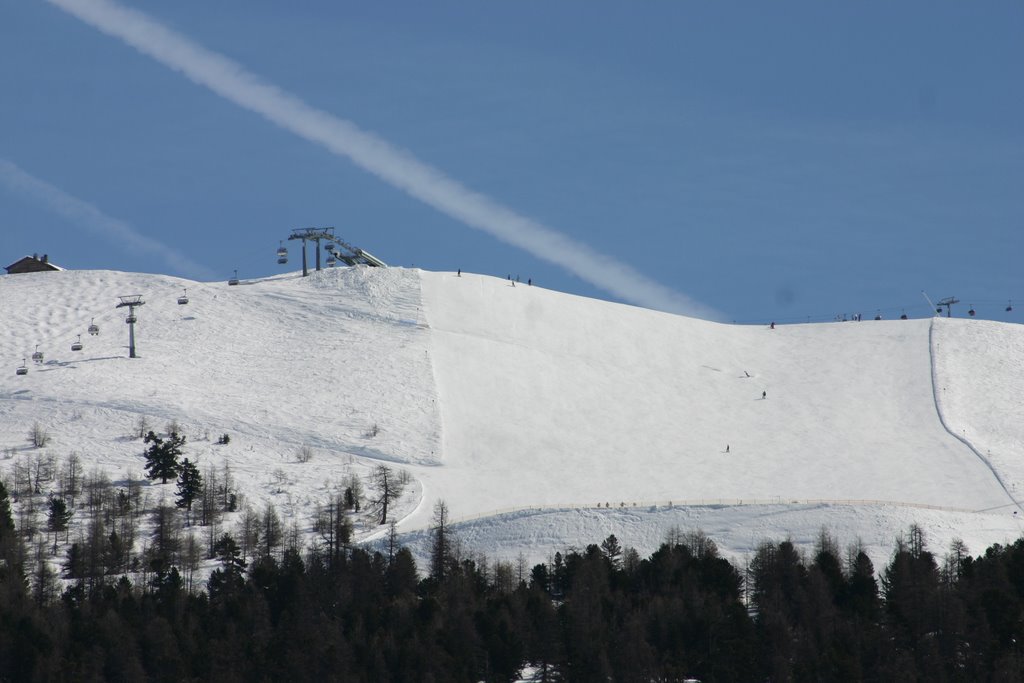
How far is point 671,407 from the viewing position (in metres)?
138

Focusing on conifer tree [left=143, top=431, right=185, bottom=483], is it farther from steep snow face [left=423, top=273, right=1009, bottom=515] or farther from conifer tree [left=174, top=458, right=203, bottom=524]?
steep snow face [left=423, top=273, right=1009, bottom=515]

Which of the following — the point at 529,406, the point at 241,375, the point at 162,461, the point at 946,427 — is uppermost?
the point at 241,375

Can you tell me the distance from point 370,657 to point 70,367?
6188 cm

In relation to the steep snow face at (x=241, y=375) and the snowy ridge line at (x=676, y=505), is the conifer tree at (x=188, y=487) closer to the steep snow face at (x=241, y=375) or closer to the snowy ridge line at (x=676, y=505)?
the steep snow face at (x=241, y=375)

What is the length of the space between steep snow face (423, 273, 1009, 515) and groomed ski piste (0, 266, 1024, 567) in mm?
282

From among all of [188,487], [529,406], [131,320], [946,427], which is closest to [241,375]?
[131,320]

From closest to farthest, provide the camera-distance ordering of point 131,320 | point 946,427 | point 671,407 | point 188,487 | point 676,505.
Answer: point 676,505 < point 188,487 < point 946,427 < point 131,320 < point 671,407

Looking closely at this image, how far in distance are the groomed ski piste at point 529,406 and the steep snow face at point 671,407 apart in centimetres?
28

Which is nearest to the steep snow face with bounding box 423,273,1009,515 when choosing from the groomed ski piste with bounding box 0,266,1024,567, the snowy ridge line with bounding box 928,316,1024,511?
the groomed ski piste with bounding box 0,266,1024,567

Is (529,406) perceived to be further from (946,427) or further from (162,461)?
(162,461)

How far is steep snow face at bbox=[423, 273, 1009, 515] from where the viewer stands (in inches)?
4611

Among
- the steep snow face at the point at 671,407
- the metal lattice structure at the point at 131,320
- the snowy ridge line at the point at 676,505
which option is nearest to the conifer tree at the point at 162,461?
the steep snow face at the point at 671,407

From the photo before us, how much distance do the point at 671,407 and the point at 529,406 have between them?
12010 millimetres

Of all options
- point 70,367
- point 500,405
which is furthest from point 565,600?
point 70,367
